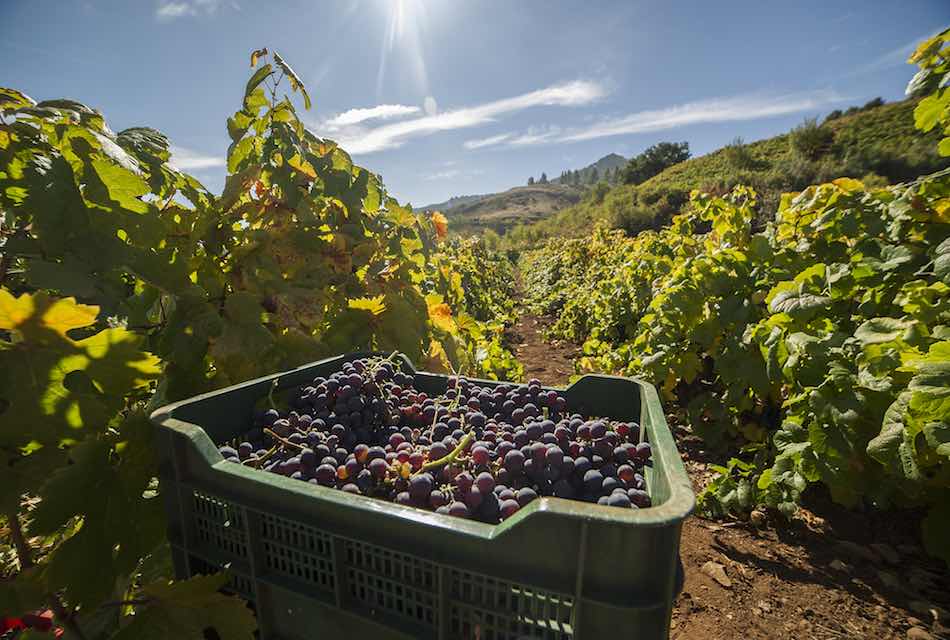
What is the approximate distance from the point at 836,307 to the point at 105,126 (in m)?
3.81

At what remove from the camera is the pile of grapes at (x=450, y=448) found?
3.50ft

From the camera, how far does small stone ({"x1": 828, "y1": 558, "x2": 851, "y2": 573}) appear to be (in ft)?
8.15

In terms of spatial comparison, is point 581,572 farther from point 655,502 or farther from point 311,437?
point 311,437

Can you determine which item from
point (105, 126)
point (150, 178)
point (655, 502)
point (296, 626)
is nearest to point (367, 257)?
point (150, 178)

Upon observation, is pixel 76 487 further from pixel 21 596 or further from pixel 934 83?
pixel 934 83

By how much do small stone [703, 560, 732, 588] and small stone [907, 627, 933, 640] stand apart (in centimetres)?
69

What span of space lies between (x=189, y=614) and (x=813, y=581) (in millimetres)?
2793

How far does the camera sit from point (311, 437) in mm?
1328

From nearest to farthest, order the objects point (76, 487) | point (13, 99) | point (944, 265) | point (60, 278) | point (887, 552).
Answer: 1. point (76, 487)
2. point (60, 278)
3. point (13, 99)
4. point (944, 265)
5. point (887, 552)

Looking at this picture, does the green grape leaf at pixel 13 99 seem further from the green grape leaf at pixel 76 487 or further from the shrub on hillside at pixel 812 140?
the shrub on hillside at pixel 812 140

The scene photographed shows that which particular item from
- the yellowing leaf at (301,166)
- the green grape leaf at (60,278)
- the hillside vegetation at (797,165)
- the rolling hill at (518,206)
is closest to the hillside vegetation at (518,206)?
the rolling hill at (518,206)

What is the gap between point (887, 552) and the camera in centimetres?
262

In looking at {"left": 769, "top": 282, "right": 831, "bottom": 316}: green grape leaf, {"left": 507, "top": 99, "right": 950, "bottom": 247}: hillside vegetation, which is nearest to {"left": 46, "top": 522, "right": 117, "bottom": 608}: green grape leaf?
{"left": 769, "top": 282, "right": 831, "bottom": 316}: green grape leaf

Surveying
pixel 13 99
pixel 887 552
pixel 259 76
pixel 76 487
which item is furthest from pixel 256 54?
pixel 887 552
